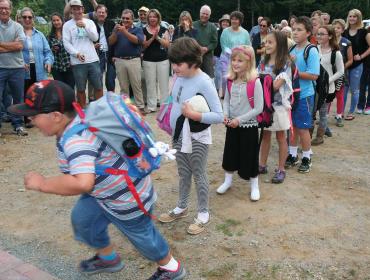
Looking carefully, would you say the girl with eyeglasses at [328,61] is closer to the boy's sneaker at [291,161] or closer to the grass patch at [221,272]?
the boy's sneaker at [291,161]

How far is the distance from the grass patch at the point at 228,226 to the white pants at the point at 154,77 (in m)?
4.50

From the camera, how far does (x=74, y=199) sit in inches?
173

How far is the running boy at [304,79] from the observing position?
470cm

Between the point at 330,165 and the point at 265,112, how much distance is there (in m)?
1.66

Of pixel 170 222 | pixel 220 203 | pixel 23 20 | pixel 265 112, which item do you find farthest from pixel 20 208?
pixel 23 20

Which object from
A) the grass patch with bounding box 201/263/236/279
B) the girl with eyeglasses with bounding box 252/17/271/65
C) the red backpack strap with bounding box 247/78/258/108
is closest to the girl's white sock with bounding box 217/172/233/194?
the red backpack strap with bounding box 247/78/258/108

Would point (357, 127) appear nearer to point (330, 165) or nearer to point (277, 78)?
point (330, 165)

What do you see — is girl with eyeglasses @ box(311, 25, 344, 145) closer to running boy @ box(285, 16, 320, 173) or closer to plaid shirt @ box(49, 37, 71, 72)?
running boy @ box(285, 16, 320, 173)

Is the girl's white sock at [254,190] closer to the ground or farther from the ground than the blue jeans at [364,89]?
closer to the ground

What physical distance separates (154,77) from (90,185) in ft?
19.5

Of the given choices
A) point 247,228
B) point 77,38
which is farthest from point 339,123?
point 77,38

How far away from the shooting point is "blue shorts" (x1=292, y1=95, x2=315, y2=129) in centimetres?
487

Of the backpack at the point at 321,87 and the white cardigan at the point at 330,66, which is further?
the white cardigan at the point at 330,66

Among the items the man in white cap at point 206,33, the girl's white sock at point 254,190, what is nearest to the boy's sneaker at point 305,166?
the girl's white sock at point 254,190
